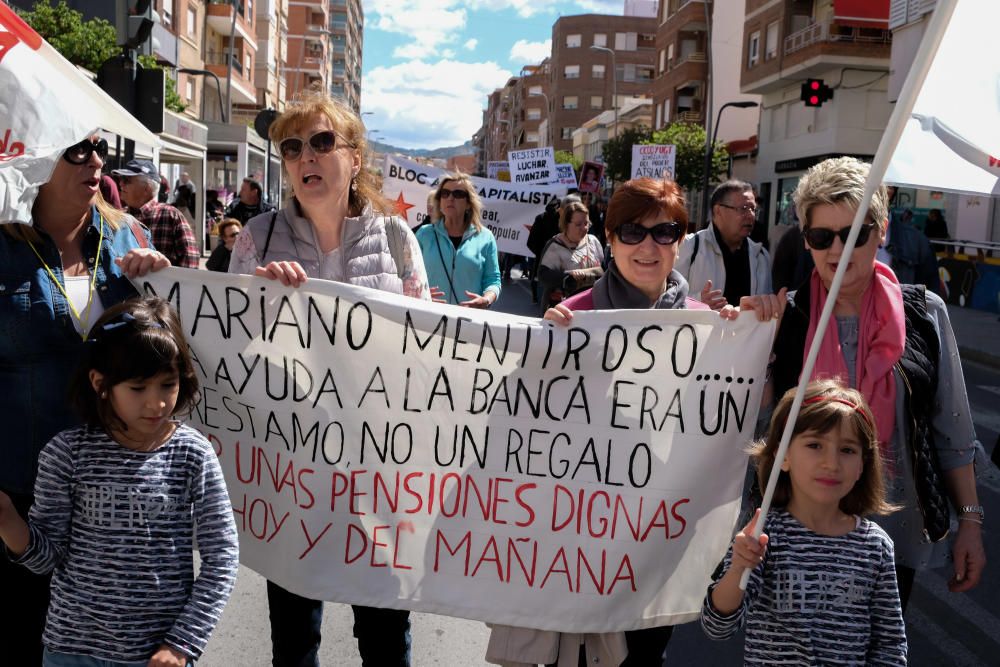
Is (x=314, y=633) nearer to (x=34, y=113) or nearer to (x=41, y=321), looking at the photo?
A: (x=41, y=321)

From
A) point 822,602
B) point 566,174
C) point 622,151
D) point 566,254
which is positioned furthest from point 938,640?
point 622,151

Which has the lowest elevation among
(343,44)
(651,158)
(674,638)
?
(674,638)

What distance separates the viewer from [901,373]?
269cm

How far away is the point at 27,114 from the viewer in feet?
8.79

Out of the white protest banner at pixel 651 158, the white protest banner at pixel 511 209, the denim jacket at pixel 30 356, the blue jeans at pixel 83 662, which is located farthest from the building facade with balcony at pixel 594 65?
the blue jeans at pixel 83 662

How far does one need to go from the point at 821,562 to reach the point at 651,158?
21666 mm

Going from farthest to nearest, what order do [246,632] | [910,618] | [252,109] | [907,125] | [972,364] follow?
[252,109], [972,364], [910,618], [246,632], [907,125]

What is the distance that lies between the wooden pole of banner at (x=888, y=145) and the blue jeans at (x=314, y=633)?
1.21 m

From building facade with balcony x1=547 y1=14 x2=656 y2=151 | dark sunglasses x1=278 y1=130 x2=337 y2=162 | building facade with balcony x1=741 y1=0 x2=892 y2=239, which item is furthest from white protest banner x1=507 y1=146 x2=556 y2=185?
building facade with balcony x1=547 y1=14 x2=656 y2=151

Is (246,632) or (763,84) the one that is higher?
(763,84)

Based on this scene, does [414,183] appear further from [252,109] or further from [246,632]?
[252,109]


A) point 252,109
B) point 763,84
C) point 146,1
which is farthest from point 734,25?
point 146,1

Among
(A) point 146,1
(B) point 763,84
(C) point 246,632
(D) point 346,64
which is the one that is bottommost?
(C) point 246,632

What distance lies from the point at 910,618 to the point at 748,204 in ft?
8.13
